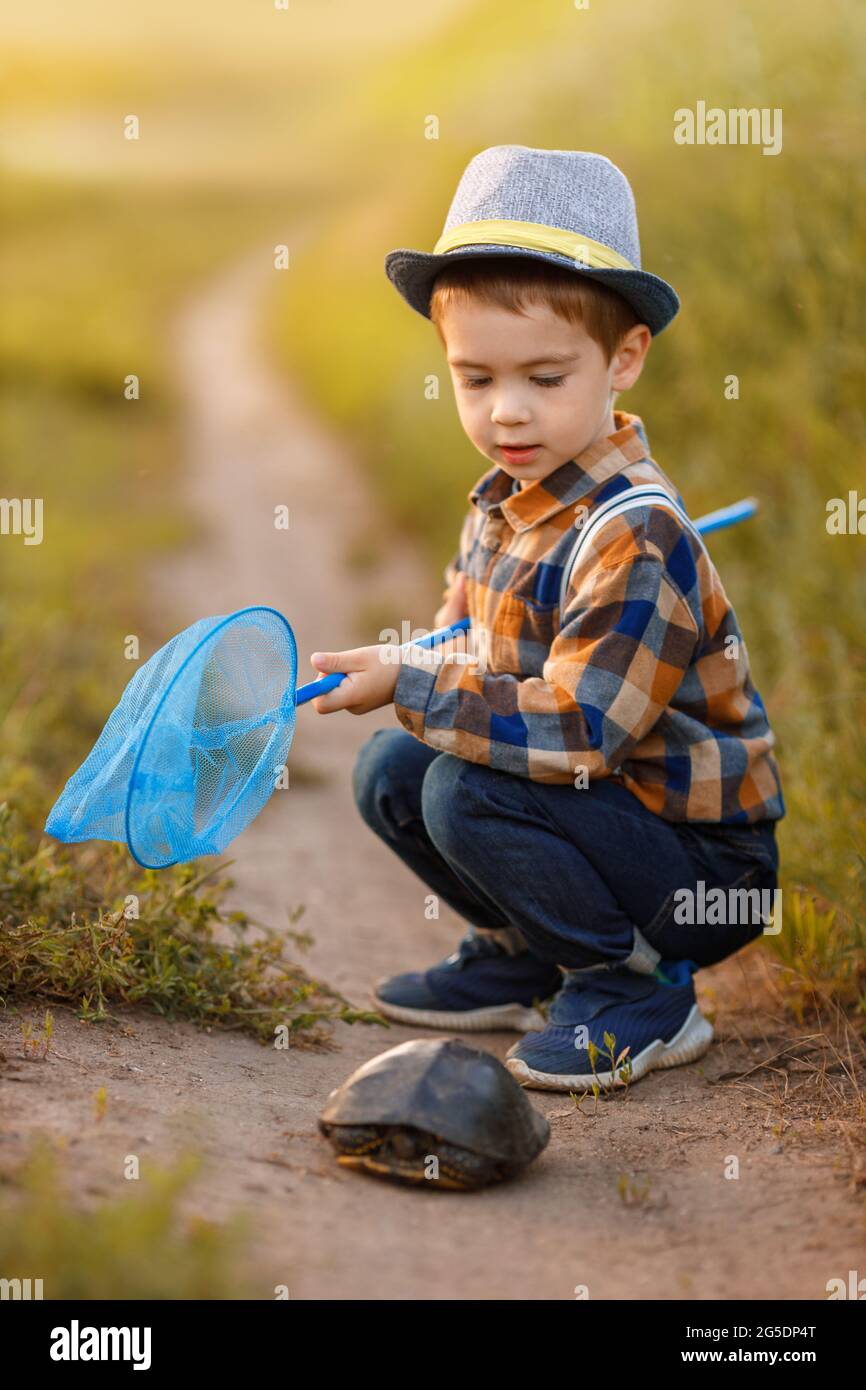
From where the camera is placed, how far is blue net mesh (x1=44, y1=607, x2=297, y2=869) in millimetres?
2336

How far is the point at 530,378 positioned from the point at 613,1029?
3.95 ft

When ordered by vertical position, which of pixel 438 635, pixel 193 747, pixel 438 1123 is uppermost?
pixel 438 635

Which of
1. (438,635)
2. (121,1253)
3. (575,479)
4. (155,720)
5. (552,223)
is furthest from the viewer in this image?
(438,635)

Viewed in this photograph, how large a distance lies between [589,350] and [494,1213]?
1441mm

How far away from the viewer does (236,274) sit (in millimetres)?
18578

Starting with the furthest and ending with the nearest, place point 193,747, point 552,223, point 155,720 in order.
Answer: point 552,223
point 193,747
point 155,720

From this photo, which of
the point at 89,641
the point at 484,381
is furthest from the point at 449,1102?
the point at 89,641

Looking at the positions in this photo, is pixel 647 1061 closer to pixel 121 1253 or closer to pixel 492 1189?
pixel 492 1189

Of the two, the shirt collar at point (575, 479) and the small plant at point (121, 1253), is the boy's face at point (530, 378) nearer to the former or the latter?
the shirt collar at point (575, 479)

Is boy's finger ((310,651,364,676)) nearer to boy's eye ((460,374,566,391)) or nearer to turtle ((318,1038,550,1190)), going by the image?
boy's eye ((460,374,566,391))

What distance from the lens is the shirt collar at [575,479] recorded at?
267 cm

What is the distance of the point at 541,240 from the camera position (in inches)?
98.2

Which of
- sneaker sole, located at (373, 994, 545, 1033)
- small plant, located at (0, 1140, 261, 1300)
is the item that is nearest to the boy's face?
sneaker sole, located at (373, 994, 545, 1033)

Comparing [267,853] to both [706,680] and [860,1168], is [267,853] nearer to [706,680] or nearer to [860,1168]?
[706,680]
